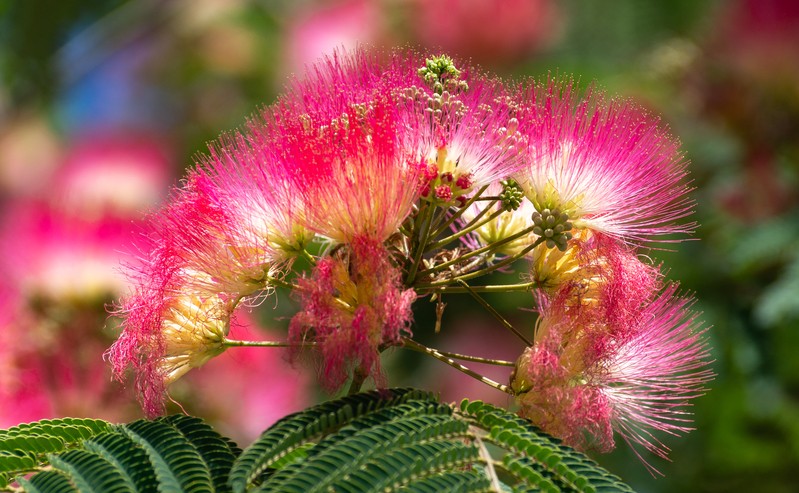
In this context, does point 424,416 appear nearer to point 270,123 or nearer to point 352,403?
point 352,403

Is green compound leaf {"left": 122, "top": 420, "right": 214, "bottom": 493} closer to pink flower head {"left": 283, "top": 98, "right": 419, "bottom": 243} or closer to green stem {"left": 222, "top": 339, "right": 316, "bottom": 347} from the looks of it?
green stem {"left": 222, "top": 339, "right": 316, "bottom": 347}

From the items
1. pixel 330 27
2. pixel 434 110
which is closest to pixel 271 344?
pixel 434 110

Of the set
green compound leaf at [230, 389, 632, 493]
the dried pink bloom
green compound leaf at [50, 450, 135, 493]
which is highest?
the dried pink bloom

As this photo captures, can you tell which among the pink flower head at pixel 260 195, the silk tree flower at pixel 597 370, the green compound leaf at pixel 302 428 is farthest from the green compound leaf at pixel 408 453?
the pink flower head at pixel 260 195

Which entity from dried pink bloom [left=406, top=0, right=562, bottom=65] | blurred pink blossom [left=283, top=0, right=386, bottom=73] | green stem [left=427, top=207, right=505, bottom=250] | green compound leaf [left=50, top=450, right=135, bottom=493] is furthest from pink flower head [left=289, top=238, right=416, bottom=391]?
blurred pink blossom [left=283, top=0, right=386, bottom=73]

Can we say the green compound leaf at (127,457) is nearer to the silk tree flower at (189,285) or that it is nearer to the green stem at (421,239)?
the silk tree flower at (189,285)

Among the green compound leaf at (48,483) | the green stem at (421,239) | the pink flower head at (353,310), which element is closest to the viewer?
the green compound leaf at (48,483)
